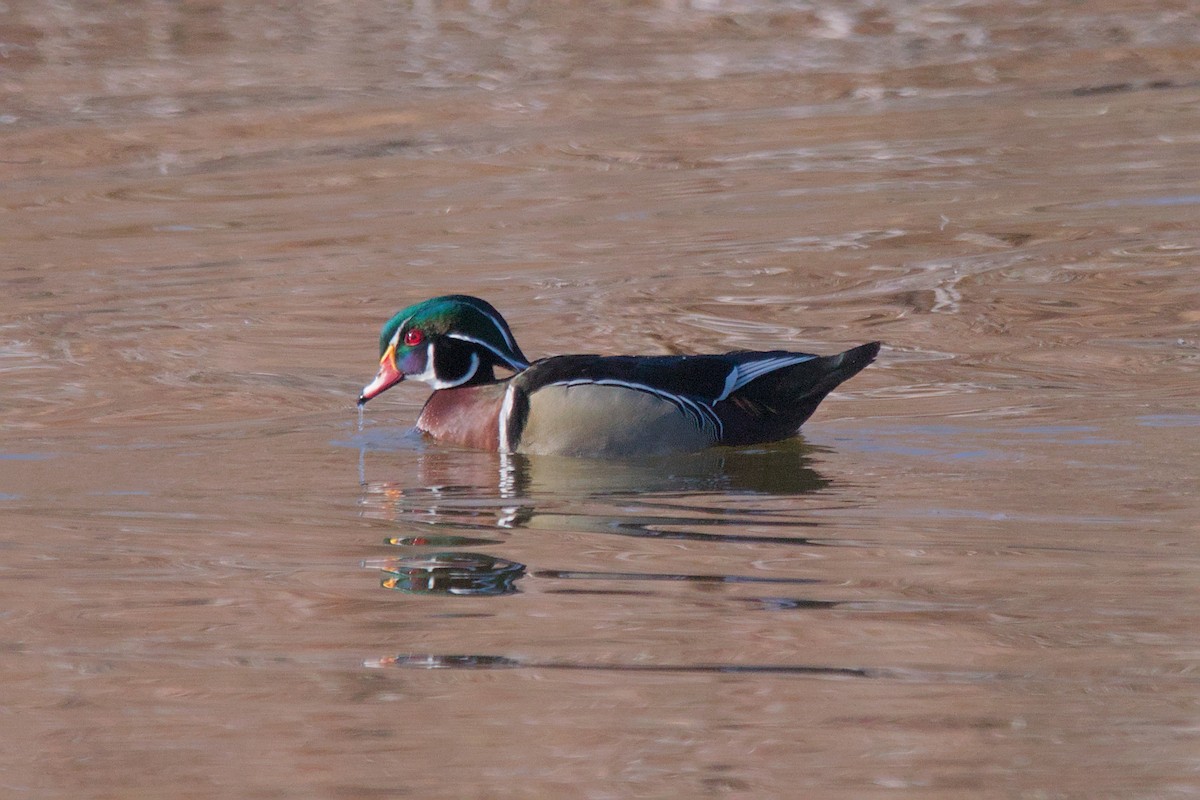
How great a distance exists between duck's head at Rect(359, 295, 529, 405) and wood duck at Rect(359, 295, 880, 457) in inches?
6.9

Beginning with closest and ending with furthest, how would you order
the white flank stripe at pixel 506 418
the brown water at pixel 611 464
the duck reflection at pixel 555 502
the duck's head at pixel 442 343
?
the brown water at pixel 611 464 < the duck reflection at pixel 555 502 < the white flank stripe at pixel 506 418 < the duck's head at pixel 442 343

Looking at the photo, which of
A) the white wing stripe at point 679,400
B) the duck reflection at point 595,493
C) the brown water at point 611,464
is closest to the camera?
the brown water at point 611,464

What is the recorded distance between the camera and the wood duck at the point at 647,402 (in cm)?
787

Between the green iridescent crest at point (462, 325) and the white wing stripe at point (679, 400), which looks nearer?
the white wing stripe at point (679, 400)

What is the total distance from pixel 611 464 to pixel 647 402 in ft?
0.97

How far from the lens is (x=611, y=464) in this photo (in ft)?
26.0

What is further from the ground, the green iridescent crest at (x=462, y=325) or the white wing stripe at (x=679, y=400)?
the green iridescent crest at (x=462, y=325)

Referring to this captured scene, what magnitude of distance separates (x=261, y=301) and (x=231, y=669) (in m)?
6.22

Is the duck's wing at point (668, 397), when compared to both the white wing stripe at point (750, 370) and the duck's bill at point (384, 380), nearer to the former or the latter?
the white wing stripe at point (750, 370)

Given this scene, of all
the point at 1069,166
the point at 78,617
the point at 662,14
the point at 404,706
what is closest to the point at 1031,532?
the point at 404,706

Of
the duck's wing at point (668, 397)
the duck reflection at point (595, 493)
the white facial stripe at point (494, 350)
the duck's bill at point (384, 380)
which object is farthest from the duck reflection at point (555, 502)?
the white facial stripe at point (494, 350)

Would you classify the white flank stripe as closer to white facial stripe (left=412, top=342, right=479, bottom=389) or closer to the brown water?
the brown water

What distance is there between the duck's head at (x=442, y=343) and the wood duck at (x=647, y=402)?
0.57ft

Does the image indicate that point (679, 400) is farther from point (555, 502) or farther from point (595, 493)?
point (555, 502)
